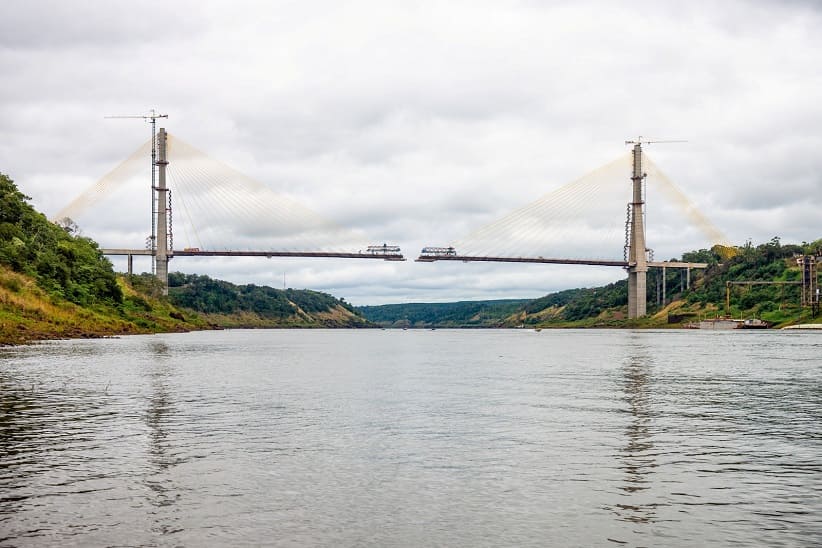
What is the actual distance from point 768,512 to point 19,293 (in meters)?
89.3

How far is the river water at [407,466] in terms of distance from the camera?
1346cm

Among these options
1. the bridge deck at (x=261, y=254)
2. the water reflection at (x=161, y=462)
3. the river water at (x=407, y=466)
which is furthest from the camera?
the bridge deck at (x=261, y=254)

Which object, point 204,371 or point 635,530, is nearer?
point 635,530

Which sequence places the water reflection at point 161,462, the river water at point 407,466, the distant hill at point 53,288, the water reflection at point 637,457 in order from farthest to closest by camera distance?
1. the distant hill at point 53,288
2. the water reflection at point 637,457
3. the water reflection at point 161,462
4. the river water at point 407,466

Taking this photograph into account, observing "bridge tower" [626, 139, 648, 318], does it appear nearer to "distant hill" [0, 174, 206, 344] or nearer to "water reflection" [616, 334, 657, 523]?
"distant hill" [0, 174, 206, 344]

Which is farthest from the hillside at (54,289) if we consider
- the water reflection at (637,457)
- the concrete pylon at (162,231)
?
the water reflection at (637,457)

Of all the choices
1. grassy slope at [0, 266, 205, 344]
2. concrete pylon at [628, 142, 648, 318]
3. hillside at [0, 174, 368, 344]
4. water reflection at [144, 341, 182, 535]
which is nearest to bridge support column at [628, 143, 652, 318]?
concrete pylon at [628, 142, 648, 318]

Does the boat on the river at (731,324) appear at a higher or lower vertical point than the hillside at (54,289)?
lower

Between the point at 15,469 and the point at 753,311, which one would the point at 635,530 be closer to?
the point at 15,469

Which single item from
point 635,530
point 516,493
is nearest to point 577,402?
point 516,493

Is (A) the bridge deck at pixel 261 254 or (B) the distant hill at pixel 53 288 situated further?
(A) the bridge deck at pixel 261 254

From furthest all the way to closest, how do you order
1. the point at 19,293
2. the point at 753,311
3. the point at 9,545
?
the point at 753,311, the point at 19,293, the point at 9,545

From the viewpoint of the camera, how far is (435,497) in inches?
619

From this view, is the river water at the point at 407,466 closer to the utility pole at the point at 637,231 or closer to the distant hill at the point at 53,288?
the distant hill at the point at 53,288
